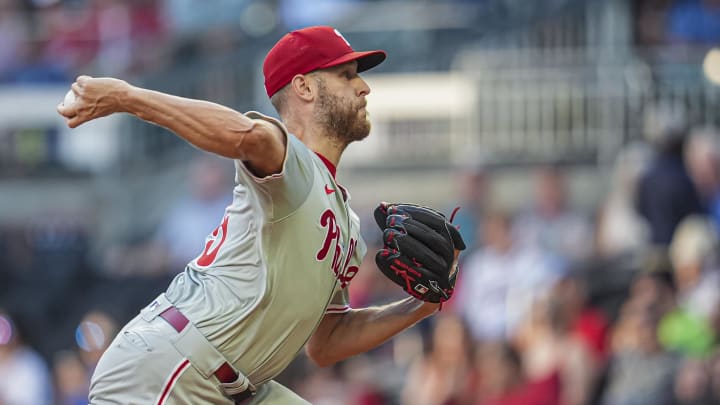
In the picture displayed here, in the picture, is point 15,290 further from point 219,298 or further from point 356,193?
point 219,298

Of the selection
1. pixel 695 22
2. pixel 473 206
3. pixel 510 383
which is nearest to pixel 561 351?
pixel 510 383

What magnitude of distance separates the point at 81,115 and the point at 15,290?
8288mm

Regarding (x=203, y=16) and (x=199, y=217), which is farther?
(x=203, y=16)

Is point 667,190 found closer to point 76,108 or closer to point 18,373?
point 18,373

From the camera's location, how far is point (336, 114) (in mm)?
5090

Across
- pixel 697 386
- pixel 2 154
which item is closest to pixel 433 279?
pixel 697 386

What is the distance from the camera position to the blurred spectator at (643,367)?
845 cm

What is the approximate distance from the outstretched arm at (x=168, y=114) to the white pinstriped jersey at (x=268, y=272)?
0.32m

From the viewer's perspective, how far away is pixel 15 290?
1231 centimetres

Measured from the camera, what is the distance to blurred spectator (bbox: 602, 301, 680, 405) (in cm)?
845

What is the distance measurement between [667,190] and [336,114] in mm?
4937

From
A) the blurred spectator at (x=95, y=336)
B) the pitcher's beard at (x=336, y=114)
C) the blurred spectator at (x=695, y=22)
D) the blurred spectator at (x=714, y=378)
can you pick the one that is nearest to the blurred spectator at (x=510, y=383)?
the blurred spectator at (x=714, y=378)

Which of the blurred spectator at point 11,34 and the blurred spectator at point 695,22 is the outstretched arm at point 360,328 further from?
the blurred spectator at point 11,34

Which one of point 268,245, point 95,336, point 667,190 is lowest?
point 95,336
